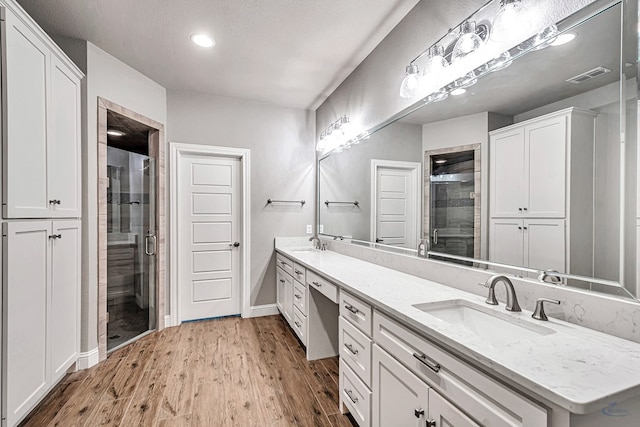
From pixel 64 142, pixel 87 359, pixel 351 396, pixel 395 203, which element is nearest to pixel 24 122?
pixel 64 142

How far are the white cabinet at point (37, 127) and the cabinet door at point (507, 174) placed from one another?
8.25 feet

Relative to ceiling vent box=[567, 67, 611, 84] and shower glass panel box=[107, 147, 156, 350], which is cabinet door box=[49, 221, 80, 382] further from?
ceiling vent box=[567, 67, 611, 84]

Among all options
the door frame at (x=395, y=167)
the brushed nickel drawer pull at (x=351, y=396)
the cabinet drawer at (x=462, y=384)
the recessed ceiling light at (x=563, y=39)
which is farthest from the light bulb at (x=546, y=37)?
the brushed nickel drawer pull at (x=351, y=396)

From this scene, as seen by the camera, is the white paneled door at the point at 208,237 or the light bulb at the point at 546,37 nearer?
the light bulb at the point at 546,37

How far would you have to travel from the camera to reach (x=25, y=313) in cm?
167

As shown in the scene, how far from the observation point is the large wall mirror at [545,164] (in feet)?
3.29

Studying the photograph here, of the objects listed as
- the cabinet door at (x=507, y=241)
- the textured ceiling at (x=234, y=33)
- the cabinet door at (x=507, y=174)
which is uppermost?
the textured ceiling at (x=234, y=33)

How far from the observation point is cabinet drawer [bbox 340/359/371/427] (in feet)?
5.10

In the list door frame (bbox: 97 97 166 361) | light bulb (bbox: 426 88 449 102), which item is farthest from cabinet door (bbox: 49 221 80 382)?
light bulb (bbox: 426 88 449 102)

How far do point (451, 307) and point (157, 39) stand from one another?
115 inches

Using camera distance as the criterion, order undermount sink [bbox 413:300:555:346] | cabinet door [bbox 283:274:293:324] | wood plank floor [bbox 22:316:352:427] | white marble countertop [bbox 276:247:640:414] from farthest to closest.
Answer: cabinet door [bbox 283:274:293:324] < wood plank floor [bbox 22:316:352:427] < undermount sink [bbox 413:300:555:346] < white marble countertop [bbox 276:247:640:414]

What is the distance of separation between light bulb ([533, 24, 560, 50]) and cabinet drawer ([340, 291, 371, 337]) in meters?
1.40

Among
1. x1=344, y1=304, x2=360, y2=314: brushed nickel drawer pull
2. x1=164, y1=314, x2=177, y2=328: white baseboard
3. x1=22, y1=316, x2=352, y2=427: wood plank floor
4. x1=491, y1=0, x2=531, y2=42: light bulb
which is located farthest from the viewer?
x1=164, y1=314, x2=177, y2=328: white baseboard

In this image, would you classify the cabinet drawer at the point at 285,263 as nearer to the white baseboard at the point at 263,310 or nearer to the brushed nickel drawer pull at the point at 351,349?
the white baseboard at the point at 263,310
